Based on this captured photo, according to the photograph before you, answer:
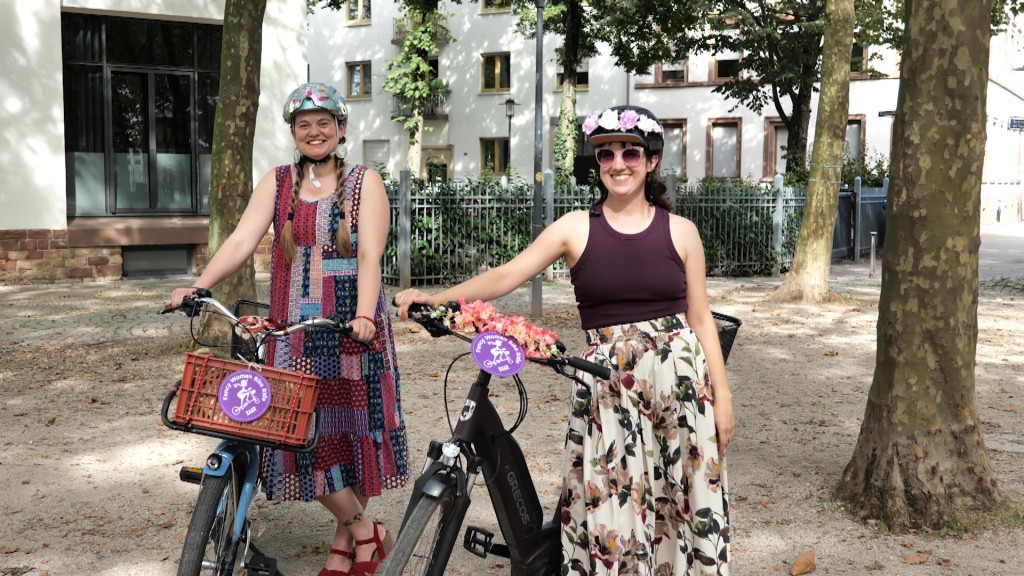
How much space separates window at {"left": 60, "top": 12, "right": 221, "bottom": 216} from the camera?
16.8 meters

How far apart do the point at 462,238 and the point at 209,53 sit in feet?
17.3

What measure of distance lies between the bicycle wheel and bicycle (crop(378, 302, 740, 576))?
→ 1.74ft

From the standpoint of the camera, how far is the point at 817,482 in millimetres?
5688

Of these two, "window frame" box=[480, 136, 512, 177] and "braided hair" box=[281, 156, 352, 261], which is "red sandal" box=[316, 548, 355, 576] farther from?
"window frame" box=[480, 136, 512, 177]

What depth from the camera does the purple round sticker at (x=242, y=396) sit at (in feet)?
10.2

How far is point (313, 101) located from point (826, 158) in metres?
10.7

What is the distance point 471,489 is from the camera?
10.8ft

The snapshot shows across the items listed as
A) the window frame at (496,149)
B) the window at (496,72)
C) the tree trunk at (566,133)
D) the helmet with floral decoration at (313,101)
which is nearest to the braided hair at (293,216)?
the helmet with floral decoration at (313,101)

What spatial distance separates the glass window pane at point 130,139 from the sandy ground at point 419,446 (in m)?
5.05

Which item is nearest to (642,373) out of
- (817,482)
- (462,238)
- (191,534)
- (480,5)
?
(191,534)

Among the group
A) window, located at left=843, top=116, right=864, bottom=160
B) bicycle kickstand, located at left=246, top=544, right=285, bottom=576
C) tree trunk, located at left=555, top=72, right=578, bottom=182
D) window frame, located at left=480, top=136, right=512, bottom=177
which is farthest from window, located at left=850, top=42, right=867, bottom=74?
bicycle kickstand, located at left=246, top=544, right=285, bottom=576

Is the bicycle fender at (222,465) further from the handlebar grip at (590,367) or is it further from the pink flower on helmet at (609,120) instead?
the pink flower on helmet at (609,120)

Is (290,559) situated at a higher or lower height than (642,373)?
lower

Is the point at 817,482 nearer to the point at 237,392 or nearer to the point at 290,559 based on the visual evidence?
the point at 290,559
